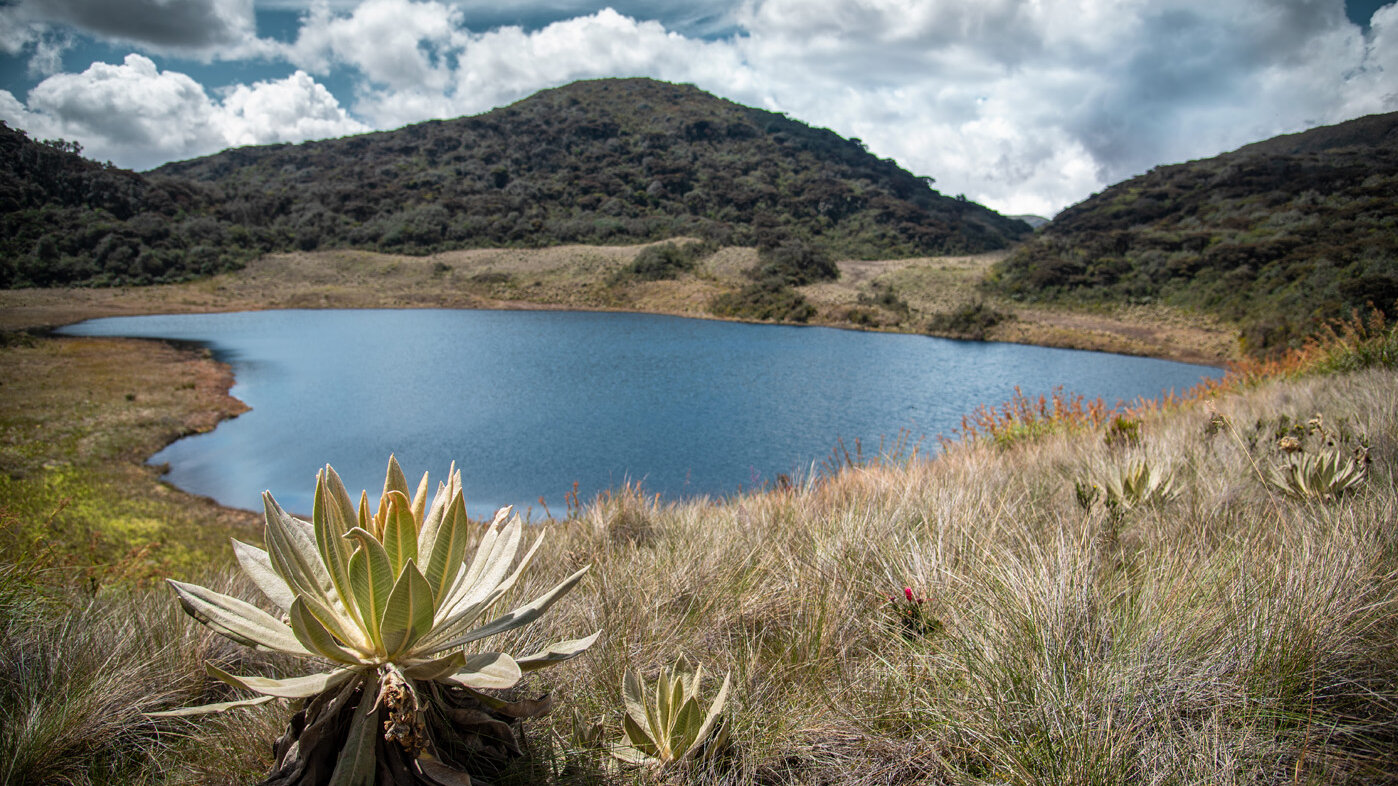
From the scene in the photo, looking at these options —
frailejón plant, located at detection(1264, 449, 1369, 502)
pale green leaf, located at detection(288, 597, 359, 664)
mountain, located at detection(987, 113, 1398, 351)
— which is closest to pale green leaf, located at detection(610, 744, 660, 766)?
pale green leaf, located at detection(288, 597, 359, 664)

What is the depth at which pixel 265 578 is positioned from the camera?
4.48 feet

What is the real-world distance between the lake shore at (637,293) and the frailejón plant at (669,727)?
24842mm

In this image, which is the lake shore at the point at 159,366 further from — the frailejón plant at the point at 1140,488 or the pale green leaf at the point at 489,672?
the frailejón plant at the point at 1140,488

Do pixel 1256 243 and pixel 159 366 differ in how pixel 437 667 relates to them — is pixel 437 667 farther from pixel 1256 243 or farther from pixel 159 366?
pixel 1256 243

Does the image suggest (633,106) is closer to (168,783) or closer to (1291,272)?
(1291,272)

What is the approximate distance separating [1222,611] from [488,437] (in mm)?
12771

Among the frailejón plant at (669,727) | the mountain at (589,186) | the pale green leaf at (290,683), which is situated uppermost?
the mountain at (589,186)

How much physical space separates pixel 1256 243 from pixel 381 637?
42550 mm

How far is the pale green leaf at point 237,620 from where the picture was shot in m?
1.17

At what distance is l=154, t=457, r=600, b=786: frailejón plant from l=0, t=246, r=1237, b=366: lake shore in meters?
24.5

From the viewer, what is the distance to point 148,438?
10.7 m

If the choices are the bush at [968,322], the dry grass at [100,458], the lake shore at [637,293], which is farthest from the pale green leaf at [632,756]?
the bush at [968,322]

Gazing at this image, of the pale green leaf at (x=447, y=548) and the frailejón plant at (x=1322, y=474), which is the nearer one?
the pale green leaf at (x=447, y=548)

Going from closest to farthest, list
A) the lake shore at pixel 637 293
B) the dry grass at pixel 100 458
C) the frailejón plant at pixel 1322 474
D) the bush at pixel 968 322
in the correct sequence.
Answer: the frailejón plant at pixel 1322 474 < the dry grass at pixel 100 458 < the lake shore at pixel 637 293 < the bush at pixel 968 322
